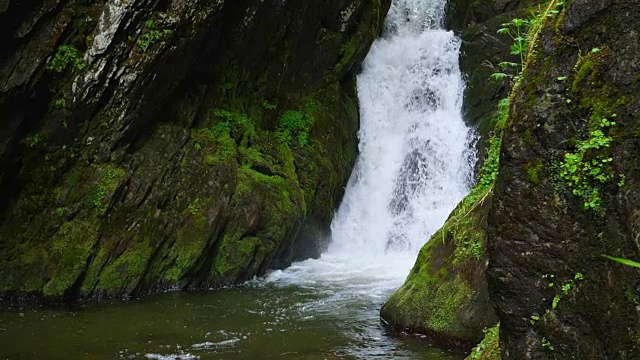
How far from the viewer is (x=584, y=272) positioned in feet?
9.50

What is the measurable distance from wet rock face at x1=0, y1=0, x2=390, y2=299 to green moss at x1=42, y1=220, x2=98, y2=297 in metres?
0.02

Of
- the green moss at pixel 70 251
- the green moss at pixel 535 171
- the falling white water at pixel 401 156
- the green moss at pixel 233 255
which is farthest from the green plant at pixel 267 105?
the green moss at pixel 535 171

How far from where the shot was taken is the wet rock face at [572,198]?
276 cm

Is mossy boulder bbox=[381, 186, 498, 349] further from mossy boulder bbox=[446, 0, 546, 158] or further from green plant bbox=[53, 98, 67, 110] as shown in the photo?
mossy boulder bbox=[446, 0, 546, 158]

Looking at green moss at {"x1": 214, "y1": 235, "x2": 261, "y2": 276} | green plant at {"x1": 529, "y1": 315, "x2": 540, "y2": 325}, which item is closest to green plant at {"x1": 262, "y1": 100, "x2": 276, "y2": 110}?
green moss at {"x1": 214, "y1": 235, "x2": 261, "y2": 276}

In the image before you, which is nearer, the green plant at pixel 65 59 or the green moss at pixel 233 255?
the green plant at pixel 65 59

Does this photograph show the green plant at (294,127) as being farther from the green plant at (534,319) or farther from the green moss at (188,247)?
the green plant at (534,319)

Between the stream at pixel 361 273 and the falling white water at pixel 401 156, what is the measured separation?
0.10 ft

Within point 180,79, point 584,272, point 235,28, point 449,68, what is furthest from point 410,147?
point 584,272

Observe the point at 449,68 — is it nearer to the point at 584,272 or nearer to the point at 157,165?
the point at 157,165

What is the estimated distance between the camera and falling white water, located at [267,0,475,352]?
1412cm

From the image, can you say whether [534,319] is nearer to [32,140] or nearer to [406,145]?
[32,140]

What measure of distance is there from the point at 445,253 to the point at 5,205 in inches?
305

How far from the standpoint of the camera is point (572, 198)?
9.67ft
